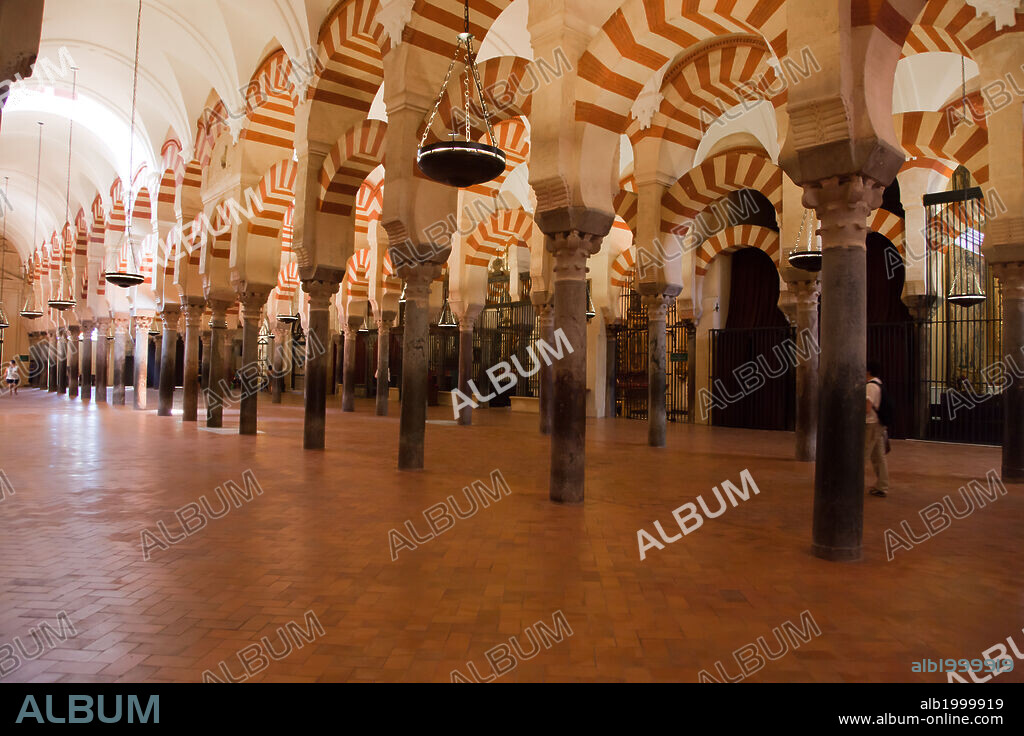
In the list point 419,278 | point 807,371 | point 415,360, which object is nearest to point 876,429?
point 807,371

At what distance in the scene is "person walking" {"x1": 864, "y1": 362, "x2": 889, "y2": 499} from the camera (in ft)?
16.8

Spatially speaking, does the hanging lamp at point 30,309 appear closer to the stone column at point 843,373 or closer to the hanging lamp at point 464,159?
the hanging lamp at point 464,159

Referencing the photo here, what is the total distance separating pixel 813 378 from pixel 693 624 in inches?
230

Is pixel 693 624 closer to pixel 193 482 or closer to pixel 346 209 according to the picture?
pixel 193 482

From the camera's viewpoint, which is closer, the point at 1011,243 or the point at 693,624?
the point at 693,624

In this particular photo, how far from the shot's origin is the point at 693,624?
257 centimetres

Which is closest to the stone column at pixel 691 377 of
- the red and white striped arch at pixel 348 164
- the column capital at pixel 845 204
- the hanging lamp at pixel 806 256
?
the hanging lamp at pixel 806 256

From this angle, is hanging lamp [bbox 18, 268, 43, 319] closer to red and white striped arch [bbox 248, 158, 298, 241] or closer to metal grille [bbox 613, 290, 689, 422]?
red and white striped arch [bbox 248, 158, 298, 241]

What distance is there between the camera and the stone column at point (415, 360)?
6246 mm

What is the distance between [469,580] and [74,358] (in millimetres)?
21925

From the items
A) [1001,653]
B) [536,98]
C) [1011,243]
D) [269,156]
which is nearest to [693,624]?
Answer: [1001,653]

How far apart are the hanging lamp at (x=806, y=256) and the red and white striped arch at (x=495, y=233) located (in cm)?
608
